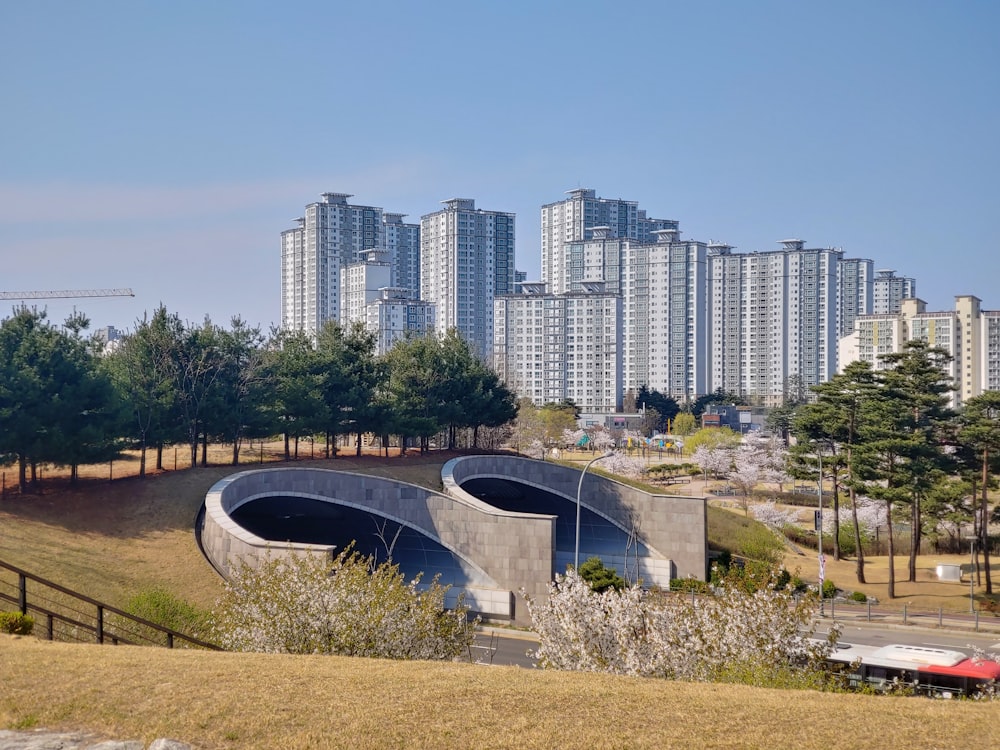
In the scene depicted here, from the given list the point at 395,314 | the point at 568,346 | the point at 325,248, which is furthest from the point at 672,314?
the point at 325,248

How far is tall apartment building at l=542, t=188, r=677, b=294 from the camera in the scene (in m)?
162

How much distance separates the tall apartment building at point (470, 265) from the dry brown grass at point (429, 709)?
436 ft

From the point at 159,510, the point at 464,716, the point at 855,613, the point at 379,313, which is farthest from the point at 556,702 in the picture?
the point at 379,313

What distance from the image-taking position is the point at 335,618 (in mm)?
16016

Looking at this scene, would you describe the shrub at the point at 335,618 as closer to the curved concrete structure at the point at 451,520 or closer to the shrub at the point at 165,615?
the shrub at the point at 165,615

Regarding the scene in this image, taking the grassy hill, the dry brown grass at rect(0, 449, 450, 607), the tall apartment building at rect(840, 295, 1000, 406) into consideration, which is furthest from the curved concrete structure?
the tall apartment building at rect(840, 295, 1000, 406)

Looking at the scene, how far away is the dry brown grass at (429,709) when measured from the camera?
1021 cm

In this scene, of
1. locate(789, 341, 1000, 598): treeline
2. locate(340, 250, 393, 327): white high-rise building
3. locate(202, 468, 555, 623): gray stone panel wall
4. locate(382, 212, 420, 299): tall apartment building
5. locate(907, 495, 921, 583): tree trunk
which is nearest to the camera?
locate(202, 468, 555, 623): gray stone panel wall

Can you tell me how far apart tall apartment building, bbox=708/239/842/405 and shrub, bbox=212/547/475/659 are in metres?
131

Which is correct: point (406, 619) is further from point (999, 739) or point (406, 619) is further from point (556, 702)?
point (999, 739)

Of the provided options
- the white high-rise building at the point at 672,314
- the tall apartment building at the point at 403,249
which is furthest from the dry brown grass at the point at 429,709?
the tall apartment building at the point at 403,249

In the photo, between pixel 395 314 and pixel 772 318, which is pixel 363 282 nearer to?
pixel 395 314

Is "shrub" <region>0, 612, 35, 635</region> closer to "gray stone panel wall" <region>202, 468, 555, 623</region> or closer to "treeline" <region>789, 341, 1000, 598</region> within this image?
"gray stone panel wall" <region>202, 468, 555, 623</region>

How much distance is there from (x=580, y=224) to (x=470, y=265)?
2497 cm
